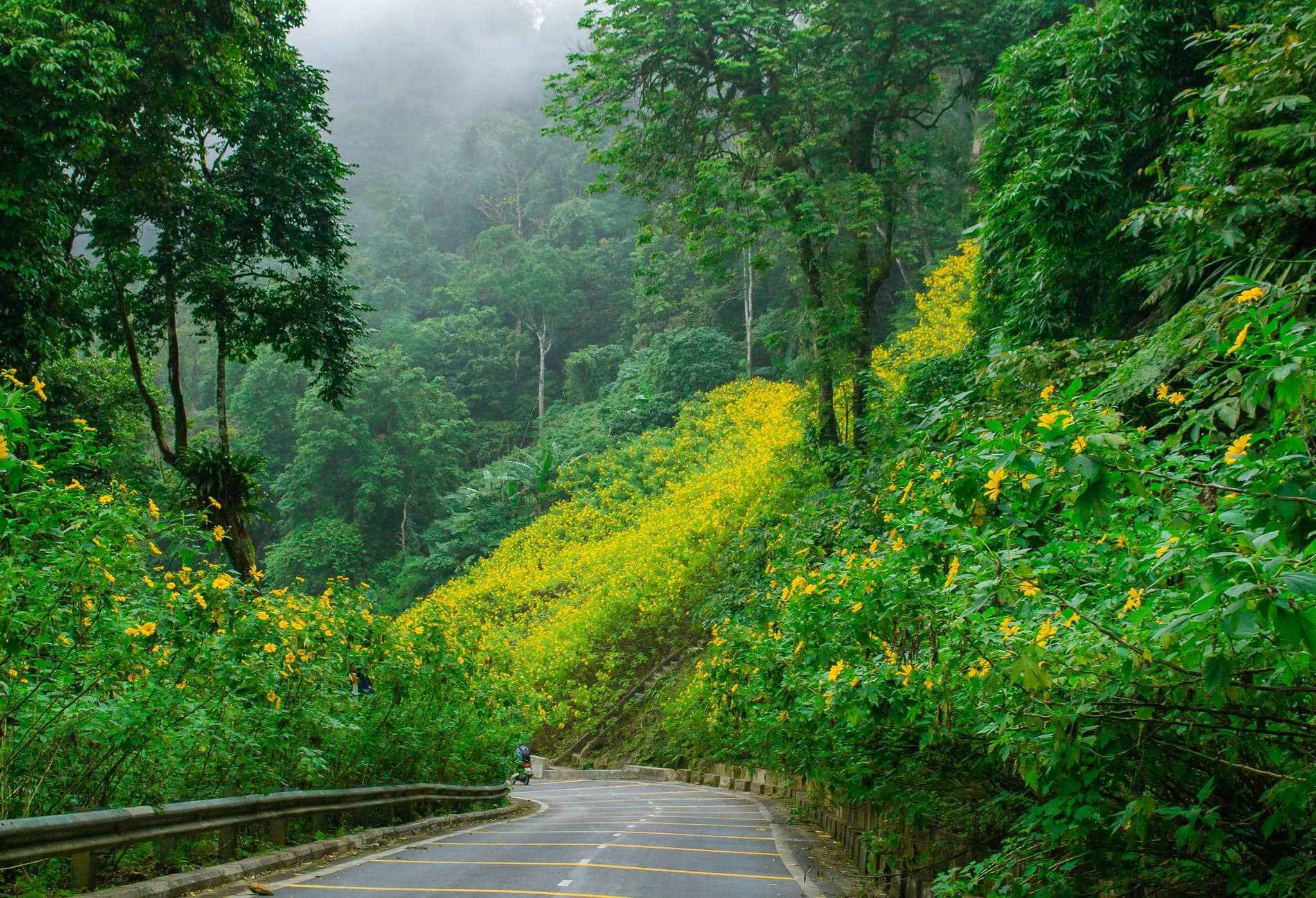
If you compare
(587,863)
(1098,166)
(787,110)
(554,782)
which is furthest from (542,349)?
(587,863)

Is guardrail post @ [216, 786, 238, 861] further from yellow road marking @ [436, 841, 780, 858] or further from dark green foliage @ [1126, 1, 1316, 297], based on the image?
dark green foliage @ [1126, 1, 1316, 297]

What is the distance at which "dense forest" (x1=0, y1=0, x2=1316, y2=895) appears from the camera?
335 centimetres

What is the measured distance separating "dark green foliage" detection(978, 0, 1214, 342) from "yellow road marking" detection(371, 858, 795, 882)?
7.42 m

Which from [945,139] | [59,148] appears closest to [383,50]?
[945,139]

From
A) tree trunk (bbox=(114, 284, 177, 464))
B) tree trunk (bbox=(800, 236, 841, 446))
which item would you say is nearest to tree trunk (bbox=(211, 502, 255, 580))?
tree trunk (bbox=(114, 284, 177, 464))

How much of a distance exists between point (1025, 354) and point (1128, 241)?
4.52 metres

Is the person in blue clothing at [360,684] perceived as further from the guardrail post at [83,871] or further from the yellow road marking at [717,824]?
the guardrail post at [83,871]

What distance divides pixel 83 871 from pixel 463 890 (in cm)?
234

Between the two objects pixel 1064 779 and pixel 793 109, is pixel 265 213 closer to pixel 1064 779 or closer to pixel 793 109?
pixel 793 109

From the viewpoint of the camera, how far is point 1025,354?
8594mm

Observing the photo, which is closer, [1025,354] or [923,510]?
[923,510]

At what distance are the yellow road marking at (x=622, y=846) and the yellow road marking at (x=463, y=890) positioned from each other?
2.96 meters

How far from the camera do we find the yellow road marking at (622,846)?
9867mm

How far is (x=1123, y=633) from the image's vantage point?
3490mm
